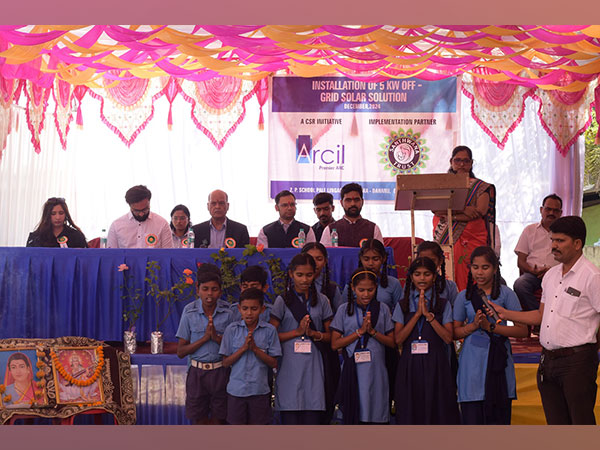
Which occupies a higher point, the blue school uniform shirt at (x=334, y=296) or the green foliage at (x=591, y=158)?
the green foliage at (x=591, y=158)

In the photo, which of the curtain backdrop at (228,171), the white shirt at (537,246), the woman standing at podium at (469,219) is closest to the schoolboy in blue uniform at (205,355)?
the woman standing at podium at (469,219)

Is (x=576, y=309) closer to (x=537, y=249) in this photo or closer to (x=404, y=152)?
(x=537, y=249)

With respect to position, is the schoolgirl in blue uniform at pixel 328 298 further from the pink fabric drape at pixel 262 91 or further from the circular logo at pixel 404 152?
the pink fabric drape at pixel 262 91

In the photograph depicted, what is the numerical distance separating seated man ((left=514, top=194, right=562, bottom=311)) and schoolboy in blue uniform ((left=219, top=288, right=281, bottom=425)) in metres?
3.18

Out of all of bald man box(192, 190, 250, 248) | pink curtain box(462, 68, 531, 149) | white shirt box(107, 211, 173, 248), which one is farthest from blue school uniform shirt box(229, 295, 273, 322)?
pink curtain box(462, 68, 531, 149)

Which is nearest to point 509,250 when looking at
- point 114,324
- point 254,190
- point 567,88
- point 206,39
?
point 567,88

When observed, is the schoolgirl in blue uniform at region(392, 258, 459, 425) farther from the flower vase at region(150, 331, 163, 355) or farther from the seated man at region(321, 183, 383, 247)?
the flower vase at region(150, 331, 163, 355)

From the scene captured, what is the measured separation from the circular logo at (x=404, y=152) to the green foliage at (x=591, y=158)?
2.15 metres

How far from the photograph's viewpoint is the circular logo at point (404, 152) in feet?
26.9

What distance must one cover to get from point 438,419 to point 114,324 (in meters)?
2.38

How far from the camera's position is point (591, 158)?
8.83 meters

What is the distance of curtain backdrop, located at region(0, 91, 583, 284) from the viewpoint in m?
8.31

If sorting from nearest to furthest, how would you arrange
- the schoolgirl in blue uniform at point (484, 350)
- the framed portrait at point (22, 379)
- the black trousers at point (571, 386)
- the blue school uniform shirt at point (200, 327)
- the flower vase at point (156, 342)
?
1. the black trousers at point (571, 386)
2. the schoolgirl in blue uniform at point (484, 350)
3. the blue school uniform shirt at point (200, 327)
4. the framed portrait at point (22, 379)
5. the flower vase at point (156, 342)

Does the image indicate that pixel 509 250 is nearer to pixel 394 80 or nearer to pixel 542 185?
pixel 542 185
